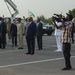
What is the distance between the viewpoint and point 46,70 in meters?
12.1

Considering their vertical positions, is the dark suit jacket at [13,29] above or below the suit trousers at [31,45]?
above

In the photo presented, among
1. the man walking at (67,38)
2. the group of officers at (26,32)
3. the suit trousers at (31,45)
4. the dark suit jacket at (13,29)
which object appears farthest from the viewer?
the dark suit jacket at (13,29)

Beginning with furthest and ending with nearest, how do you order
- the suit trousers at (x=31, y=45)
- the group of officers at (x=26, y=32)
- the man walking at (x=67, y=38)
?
1. the group of officers at (x=26, y=32)
2. the suit trousers at (x=31, y=45)
3. the man walking at (x=67, y=38)

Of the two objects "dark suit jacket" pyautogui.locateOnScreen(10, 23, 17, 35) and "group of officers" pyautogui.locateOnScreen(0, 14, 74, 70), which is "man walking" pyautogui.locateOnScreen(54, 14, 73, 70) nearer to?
"group of officers" pyautogui.locateOnScreen(0, 14, 74, 70)

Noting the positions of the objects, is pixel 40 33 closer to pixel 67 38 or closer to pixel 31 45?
pixel 31 45

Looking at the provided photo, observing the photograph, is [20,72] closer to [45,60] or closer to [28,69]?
[28,69]

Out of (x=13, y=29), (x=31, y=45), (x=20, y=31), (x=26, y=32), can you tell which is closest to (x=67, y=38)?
(x=31, y=45)

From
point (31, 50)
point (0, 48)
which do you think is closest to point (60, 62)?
point (31, 50)

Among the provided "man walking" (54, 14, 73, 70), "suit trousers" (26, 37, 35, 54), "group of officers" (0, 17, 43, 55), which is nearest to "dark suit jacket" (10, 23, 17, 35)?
"group of officers" (0, 17, 43, 55)

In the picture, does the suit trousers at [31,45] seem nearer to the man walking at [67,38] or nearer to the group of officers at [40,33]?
the group of officers at [40,33]

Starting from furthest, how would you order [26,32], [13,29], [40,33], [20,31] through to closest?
[13,29]
[20,31]
[40,33]
[26,32]

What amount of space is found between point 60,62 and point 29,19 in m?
4.04

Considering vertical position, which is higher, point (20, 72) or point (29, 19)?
point (29, 19)

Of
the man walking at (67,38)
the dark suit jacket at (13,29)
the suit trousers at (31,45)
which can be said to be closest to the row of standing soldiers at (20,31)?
the dark suit jacket at (13,29)
